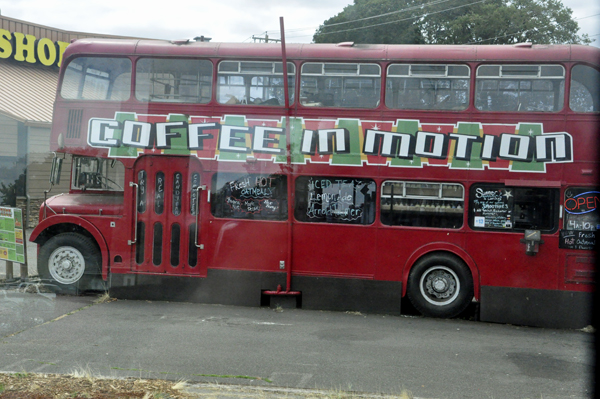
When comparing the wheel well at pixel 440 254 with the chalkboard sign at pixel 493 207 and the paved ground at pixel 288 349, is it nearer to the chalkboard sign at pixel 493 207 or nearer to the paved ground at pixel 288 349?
the chalkboard sign at pixel 493 207

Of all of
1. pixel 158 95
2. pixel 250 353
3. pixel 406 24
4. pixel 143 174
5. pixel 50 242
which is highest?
pixel 406 24

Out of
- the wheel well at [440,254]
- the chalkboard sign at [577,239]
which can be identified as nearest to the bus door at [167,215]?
the wheel well at [440,254]

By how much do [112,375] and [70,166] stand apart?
5319 millimetres

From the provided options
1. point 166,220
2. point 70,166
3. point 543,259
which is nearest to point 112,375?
point 166,220

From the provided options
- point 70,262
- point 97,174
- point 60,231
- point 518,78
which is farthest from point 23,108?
point 518,78

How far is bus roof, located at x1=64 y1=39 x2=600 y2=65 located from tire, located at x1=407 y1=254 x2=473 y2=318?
299cm

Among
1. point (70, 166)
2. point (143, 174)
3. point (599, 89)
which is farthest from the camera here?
point (70, 166)

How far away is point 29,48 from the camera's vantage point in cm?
1834

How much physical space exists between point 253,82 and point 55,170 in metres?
3.84

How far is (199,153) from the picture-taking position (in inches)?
357

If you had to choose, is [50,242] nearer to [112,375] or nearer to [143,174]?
[143,174]

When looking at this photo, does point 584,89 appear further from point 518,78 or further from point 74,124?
point 74,124

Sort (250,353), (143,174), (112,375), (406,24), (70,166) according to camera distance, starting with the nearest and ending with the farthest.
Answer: (112,375)
(250,353)
(143,174)
(70,166)
(406,24)

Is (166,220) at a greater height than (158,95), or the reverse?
(158,95)
